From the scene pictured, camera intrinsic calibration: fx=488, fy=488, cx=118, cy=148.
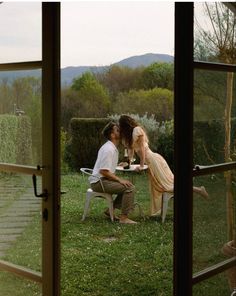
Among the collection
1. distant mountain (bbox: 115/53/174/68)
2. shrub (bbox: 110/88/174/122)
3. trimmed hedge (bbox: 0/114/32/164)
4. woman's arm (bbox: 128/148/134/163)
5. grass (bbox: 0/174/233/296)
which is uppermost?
distant mountain (bbox: 115/53/174/68)

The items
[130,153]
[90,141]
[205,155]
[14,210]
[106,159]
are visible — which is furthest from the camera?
[90,141]

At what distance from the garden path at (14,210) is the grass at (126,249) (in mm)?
53

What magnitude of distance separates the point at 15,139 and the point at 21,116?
0.48ft

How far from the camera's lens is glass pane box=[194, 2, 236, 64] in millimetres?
2318

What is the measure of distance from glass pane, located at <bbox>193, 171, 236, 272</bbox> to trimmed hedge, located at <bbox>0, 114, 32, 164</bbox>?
907 millimetres

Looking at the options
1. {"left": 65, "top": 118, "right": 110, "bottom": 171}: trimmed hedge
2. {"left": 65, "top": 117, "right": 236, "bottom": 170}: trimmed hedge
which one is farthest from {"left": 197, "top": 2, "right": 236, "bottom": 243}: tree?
{"left": 65, "top": 118, "right": 110, "bottom": 171}: trimmed hedge

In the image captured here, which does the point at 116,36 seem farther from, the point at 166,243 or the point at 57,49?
the point at 57,49

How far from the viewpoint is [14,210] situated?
8.75 feet

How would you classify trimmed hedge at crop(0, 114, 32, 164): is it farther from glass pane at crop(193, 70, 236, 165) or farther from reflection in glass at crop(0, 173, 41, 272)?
glass pane at crop(193, 70, 236, 165)

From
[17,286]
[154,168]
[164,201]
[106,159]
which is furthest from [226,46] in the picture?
[154,168]

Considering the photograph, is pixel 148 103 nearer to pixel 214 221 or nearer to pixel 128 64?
pixel 128 64

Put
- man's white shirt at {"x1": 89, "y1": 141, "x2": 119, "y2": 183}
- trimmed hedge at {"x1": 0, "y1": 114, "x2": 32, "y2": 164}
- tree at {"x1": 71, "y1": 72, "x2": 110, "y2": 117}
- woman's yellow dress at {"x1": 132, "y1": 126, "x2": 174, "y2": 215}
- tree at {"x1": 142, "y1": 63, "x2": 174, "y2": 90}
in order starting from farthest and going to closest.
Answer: tree at {"x1": 71, "y1": 72, "x2": 110, "y2": 117}, tree at {"x1": 142, "y1": 63, "x2": 174, "y2": 90}, woman's yellow dress at {"x1": 132, "y1": 126, "x2": 174, "y2": 215}, man's white shirt at {"x1": 89, "y1": 141, "x2": 119, "y2": 183}, trimmed hedge at {"x1": 0, "y1": 114, "x2": 32, "y2": 164}

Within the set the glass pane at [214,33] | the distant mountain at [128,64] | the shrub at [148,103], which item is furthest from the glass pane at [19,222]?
the distant mountain at [128,64]

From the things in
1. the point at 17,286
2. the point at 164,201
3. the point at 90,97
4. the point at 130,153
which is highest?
the point at 90,97
